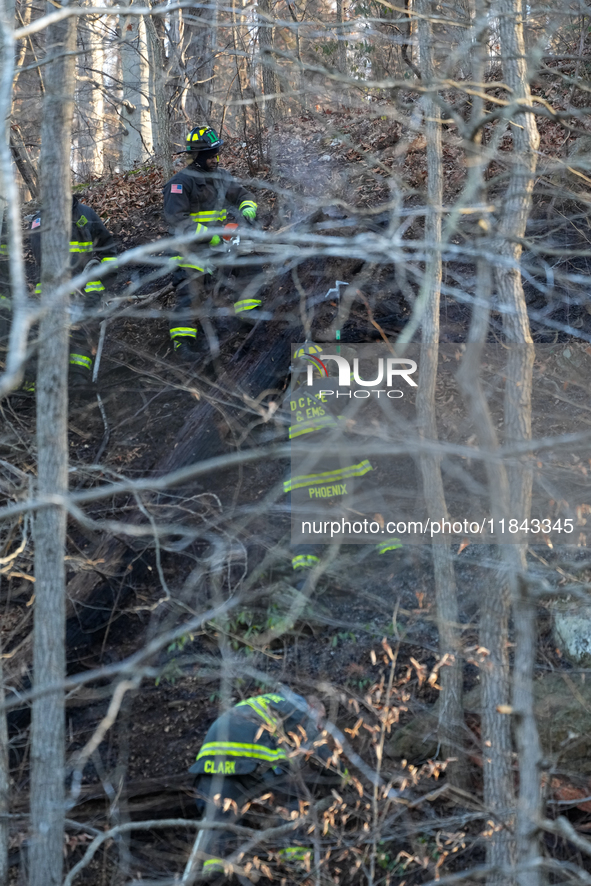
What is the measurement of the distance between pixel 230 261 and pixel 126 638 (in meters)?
4.47

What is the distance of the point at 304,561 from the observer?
6.13 meters

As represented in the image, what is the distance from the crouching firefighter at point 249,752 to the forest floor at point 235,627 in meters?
0.29

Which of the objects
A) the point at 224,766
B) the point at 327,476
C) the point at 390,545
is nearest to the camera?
the point at 224,766

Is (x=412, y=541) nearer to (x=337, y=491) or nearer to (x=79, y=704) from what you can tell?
(x=337, y=491)

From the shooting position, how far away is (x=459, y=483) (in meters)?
7.10

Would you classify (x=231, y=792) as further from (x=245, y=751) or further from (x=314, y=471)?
(x=314, y=471)

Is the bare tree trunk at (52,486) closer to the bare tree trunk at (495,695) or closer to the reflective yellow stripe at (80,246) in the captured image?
the bare tree trunk at (495,695)

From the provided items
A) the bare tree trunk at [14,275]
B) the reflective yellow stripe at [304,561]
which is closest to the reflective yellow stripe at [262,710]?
the reflective yellow stripe at [304,561]

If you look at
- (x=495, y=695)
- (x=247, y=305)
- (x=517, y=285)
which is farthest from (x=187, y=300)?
(x=495, y=695)

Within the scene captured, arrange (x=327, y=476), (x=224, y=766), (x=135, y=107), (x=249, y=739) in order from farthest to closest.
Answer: (x=135, y=107) < (x=327, y=476) < (x=249, y=739) < (x=224, y=766)

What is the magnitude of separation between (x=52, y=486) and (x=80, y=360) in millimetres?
4962

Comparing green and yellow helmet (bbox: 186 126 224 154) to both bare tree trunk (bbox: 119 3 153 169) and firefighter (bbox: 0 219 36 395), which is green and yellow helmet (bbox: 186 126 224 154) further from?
bare tree trunk (bbox: 119 3 153 169)

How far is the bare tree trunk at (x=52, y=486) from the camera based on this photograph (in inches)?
134

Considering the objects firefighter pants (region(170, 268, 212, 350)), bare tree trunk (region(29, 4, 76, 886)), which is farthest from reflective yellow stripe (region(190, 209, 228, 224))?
bare tree trunk (region(29, 4, 76, 886))
